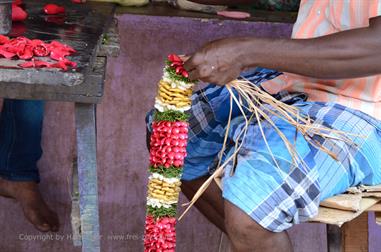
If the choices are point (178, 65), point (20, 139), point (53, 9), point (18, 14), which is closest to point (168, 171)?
point (178, 65)

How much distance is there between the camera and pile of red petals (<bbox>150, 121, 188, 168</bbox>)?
252 cm

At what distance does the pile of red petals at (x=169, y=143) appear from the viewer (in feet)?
8.25

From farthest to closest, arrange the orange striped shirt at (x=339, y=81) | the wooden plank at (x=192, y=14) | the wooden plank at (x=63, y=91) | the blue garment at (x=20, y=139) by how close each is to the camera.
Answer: the wooden plank at (x=192, y=14) < the blue garment at (x=20, y=139) < the orange striped shirt at (x=339, y=81) < the wooden plank at (x=63, y=91)

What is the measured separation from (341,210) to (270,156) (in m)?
0.28

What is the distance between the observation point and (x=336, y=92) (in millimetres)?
2686

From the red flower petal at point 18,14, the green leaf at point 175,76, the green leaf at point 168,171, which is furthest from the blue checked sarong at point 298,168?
the red flower petal at point 18,14

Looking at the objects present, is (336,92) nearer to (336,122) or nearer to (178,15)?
(336,122)

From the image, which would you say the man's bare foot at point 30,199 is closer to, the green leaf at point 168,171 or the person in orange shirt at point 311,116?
the green leaf at point 168,171

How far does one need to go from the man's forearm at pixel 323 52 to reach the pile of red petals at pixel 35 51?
1.69ft

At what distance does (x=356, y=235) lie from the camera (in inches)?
117

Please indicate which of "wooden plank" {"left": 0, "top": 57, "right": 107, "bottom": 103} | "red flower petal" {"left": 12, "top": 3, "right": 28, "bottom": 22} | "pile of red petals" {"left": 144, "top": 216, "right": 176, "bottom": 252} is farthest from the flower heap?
"red flower petal" {"left": 12, "top": 3, "right": 28, "bottom": 22}

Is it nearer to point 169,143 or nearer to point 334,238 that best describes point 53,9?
point 169,143

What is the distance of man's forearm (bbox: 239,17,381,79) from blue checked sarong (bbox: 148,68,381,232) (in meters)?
0.20

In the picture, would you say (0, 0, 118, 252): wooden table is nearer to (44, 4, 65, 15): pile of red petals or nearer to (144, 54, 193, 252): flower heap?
(44, 4, 65, 15): pile of red petals
